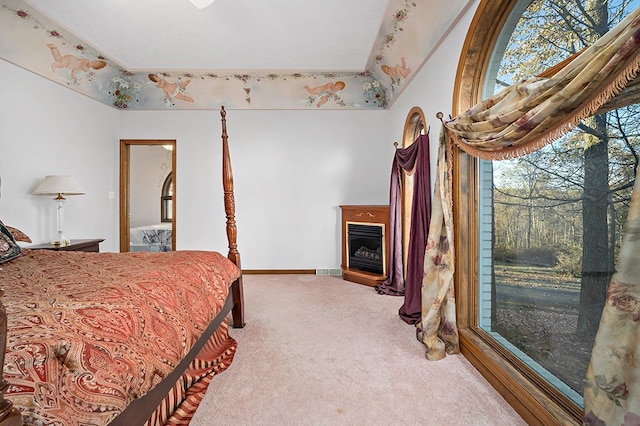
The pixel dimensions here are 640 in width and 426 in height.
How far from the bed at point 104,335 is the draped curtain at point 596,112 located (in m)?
1.60

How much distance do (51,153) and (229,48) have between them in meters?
2.45

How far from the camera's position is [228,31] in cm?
321

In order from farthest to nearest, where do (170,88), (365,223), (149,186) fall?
(149,186) → (170,88) → (365,223)

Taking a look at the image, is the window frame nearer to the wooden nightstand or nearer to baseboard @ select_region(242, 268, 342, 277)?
baseboard @ select_region(242, 268, 342, 277)

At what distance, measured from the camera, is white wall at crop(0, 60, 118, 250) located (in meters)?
3.15

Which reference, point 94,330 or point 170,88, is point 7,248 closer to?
point 94,330

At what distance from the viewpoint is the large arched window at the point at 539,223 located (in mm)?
1413

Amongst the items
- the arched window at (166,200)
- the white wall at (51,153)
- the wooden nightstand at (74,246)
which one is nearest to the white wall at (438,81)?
the wooden nightstand at (74,246)

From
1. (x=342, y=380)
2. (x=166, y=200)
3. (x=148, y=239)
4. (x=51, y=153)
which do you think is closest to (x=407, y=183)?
(x=342, y=380)

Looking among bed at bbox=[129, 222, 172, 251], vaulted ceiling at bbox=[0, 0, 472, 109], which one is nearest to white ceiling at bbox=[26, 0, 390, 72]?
vaulted ceiling at bbox=[0, 0, 472, 109]

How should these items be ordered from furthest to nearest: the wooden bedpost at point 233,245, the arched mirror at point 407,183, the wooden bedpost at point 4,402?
the arched mirror at point 407,183, the wooden bedpost at point 233,245, the wooden bedpost at point 4,402

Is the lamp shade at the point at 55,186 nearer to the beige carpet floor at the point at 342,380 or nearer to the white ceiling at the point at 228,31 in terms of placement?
the white ceiling at the point at 228,31

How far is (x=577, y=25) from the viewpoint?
155cm

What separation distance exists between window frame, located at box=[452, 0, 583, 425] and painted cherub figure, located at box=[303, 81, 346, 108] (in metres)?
2.63
